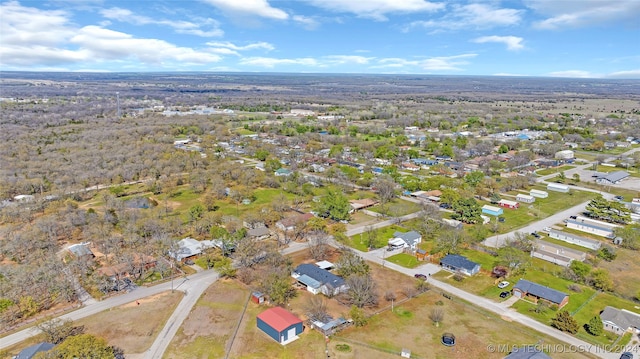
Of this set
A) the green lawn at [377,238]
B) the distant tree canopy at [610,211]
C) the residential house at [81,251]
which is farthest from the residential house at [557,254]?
the residential house at [81,251]

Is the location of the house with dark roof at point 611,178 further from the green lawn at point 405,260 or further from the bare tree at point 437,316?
the bare tree at point 437,316

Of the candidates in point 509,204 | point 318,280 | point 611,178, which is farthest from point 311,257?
point 611,178

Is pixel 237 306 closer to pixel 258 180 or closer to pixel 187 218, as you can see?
pixel 187 218

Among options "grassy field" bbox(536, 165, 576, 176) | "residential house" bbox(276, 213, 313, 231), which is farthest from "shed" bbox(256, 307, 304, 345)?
"grassy field" bbox(536, 165, 576, 176)

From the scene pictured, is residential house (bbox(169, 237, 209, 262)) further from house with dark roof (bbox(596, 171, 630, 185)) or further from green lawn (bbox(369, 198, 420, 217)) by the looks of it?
house with dark roof (bbox(596, 171, 630, 185))

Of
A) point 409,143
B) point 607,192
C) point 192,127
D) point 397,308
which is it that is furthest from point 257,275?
point 192,127

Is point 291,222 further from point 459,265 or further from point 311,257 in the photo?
point 459,265
